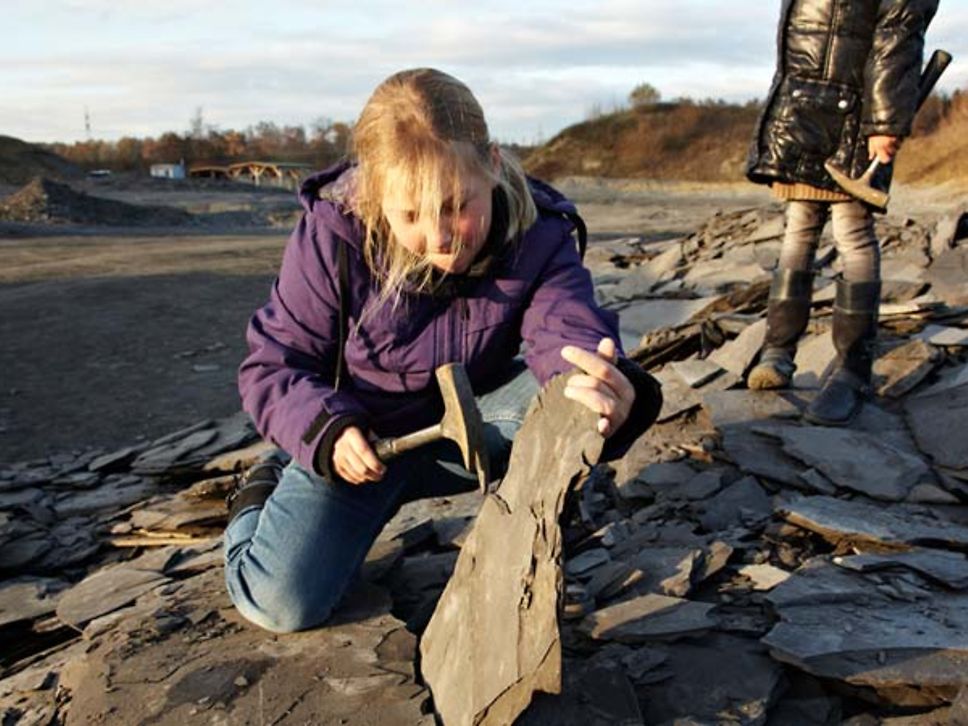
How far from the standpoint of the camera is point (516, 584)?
6.57 feet

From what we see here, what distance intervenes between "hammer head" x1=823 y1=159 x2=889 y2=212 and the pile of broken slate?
2.74ft

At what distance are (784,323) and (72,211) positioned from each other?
19.8 m

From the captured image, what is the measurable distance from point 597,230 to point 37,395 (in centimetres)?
1387

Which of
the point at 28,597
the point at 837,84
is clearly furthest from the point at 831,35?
the point at 28,597

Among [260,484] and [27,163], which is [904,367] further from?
[27,163]

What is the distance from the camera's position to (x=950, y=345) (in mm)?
4379

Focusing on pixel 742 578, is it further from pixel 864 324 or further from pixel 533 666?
pixel 864 324

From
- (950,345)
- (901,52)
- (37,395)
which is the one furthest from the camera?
(37,395)

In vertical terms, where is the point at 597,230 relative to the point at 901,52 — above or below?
below

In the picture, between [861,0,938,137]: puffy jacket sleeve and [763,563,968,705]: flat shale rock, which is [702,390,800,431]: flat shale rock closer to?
[861,0,938,137]: puffy jacket sleeve

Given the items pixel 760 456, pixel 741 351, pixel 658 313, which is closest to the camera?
pixel 760 456

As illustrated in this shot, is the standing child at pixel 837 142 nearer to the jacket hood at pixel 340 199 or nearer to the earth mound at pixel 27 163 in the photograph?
the jacket hood at pixel 340 199

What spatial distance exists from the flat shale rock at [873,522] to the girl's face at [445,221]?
Result: 1481mm

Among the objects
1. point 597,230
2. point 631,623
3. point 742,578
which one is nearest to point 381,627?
point 631,623
